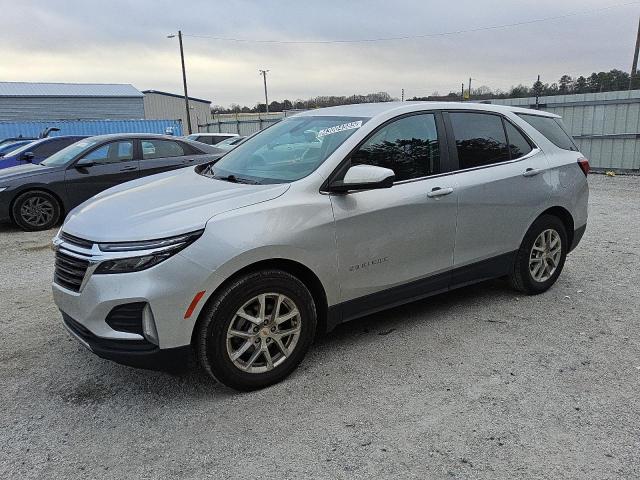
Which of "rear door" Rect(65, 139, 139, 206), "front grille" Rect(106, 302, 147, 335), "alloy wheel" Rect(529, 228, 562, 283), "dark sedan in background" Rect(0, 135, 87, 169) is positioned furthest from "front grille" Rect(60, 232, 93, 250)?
"dark sedan in background" Rect(0, 135, 87, 169)

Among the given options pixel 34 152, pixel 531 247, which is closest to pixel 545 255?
pixel 531 247

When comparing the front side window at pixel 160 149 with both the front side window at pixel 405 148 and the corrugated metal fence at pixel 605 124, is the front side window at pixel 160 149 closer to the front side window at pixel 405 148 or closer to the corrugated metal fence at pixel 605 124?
the corrugated metal fence at pixel 605 124

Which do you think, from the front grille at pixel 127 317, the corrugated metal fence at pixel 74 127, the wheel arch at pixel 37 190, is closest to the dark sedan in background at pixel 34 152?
the wheel arch at pixel 37 190

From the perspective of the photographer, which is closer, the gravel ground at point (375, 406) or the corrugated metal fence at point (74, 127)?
the gravel ground at point (375, 406)

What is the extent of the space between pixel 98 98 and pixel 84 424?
142ft

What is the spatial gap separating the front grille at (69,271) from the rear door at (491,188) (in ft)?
8.66

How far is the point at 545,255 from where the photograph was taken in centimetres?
474

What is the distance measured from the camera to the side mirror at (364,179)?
3.26 metres

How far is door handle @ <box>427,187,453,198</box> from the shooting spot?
12.4 feet

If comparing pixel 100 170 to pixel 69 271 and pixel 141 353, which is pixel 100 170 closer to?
pixel 69 271

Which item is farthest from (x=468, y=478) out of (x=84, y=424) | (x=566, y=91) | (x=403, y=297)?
(x=566, y=91)

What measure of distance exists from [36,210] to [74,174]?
2.73ft

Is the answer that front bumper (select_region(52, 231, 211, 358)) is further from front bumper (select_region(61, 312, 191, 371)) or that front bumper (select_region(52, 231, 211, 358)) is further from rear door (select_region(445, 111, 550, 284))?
rear door (select_region(445, 111, 550, 284))

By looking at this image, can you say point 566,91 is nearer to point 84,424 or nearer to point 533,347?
point 533,347
